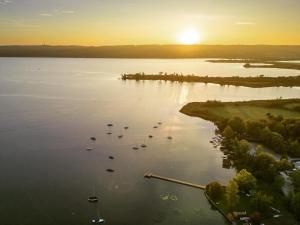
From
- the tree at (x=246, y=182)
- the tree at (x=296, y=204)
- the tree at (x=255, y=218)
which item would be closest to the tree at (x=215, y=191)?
the tree at (x=246, y=182)

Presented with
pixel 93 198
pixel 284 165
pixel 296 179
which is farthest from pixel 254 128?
pixel 93 198

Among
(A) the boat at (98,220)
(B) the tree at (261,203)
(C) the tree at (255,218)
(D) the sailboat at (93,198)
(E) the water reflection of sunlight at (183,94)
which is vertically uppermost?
(B) the tree at (261,203)

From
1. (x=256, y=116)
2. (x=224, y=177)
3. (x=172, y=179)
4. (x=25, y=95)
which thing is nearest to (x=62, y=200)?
(x=172, y=179)

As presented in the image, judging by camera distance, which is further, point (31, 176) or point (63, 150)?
point (63, 150)

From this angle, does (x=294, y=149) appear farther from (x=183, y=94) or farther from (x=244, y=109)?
(x=183, y=94)

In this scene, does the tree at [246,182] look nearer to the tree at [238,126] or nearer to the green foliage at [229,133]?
the green foliage at [229,133]

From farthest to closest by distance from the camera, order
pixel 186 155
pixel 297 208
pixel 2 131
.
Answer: pixel 2 131
pixel 186 155
pixel 297 208

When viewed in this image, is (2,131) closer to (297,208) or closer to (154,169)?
(154,169)
